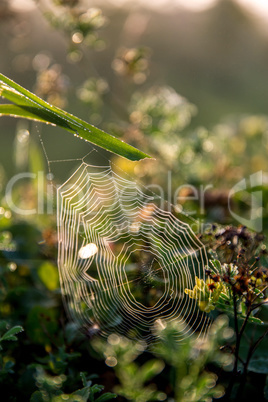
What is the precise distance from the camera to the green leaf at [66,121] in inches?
34.7

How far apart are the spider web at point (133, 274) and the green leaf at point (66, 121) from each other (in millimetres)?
149

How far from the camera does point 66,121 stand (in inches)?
35.1

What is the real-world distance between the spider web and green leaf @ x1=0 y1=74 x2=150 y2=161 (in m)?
0.15

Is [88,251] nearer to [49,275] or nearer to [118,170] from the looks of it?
[49,275]

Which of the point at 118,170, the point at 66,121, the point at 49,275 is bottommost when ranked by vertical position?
the point at 49,275

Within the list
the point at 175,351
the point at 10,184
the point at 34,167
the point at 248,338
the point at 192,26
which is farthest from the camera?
the point at 192,26

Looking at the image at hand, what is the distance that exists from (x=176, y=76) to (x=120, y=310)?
5364mm

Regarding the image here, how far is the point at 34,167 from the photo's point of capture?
1.76 metres

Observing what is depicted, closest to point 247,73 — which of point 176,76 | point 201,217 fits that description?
point 176,76

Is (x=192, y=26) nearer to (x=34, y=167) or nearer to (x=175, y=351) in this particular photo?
(x=34, y=167)

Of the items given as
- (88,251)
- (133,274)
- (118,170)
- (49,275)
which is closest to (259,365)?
(133,274)

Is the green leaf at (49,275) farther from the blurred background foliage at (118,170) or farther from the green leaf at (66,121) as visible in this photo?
the green leaf at (66,121)

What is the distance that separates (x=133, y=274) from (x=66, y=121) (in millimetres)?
431

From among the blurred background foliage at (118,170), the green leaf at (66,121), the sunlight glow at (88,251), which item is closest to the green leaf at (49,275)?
the blurred background foliage at (118,170)
